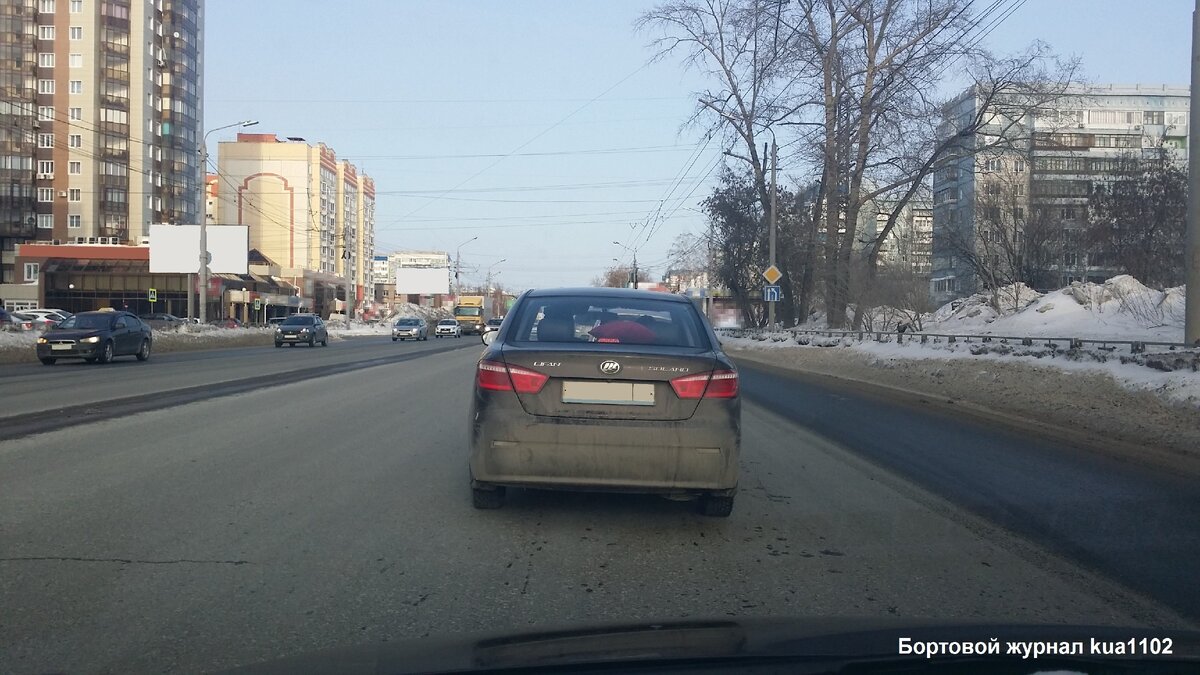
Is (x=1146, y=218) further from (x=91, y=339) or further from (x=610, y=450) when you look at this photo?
(x=610, y=450)

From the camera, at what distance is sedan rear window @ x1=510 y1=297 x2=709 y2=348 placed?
6344mm

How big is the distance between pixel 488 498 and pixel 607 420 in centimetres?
130

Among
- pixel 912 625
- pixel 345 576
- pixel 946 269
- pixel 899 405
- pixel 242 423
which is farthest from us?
pixel 946 269

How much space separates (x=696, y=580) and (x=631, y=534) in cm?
112

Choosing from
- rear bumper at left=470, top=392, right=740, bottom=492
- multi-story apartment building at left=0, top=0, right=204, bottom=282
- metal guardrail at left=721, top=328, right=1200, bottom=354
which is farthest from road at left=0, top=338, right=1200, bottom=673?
multi-story apartment building at left=0, top=0, right=204, bottom=282

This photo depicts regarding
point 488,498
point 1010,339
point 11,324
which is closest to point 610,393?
point 488,498

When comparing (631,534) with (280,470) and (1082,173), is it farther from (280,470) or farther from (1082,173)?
(1082,173)

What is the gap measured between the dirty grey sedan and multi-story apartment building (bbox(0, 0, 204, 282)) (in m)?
80.3

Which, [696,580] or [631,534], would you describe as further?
[631,534]

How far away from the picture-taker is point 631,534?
239 inches

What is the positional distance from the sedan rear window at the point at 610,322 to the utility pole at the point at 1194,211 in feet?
31.3

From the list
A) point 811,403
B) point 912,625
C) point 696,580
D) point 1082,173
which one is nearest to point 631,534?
point 696,580

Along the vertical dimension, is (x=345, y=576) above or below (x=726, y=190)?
below

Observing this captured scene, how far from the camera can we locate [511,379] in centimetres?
579
